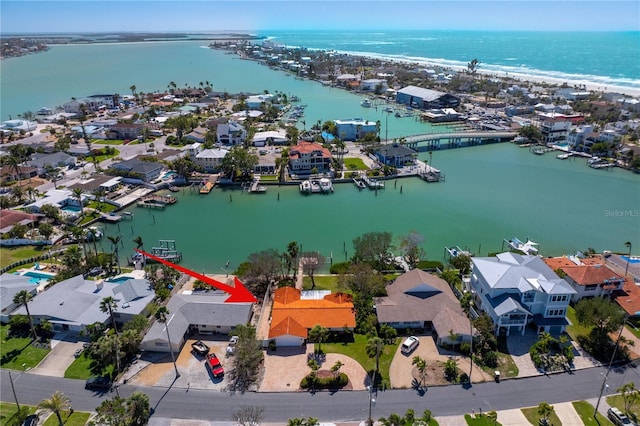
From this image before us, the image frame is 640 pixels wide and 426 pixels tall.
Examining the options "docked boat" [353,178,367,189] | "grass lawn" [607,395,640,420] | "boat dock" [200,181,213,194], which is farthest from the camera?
"docked boat" [353,178,367,189]

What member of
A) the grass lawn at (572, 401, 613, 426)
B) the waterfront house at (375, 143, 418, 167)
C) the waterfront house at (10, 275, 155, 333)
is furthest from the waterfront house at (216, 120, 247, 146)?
the grass lawn at (572, 401, 613, 426)

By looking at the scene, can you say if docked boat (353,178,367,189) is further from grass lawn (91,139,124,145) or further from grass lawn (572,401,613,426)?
grass lawn (91,139,124,145)

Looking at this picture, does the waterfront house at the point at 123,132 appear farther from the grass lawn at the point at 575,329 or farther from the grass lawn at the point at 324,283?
the grass lawn at the point at 575,329

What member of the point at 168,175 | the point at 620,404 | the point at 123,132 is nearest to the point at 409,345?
the point at 620,404

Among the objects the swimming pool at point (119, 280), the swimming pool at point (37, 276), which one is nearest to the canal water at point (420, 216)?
the swimming pool at point (119, 280)

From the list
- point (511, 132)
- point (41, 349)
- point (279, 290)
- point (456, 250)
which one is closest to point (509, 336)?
point (456, 250)

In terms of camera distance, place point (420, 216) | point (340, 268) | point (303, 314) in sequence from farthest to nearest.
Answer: point (420, 216) → point (340, 268) → point (303, 314)

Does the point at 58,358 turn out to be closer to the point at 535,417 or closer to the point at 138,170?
the point at 535,417
